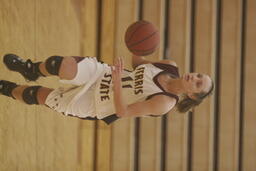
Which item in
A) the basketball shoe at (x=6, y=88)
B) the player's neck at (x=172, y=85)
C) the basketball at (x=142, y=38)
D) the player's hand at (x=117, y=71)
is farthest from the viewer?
the basketball shoe at (x=6, y=88)

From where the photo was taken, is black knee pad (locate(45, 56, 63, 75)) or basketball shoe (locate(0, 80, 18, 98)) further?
basketball shoe (locate(0, 80, 18, 98))

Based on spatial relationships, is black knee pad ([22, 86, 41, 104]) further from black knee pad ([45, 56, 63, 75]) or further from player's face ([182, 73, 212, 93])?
player's face ([182, 73, 212, 93])

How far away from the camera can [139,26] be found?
2.86 m

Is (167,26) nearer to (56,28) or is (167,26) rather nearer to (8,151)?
(56,28)

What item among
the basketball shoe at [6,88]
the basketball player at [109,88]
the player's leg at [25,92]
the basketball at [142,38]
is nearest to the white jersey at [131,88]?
the basketball player at [109,88]

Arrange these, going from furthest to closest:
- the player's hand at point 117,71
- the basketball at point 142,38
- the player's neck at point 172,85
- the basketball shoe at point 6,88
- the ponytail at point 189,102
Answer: the basketball shoe at point 6,88, the basketball at point 142,38, the ponytail at point 189,102, the player's neck at point 172,85, the player's hand at point 117,71

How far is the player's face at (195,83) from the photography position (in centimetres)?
257

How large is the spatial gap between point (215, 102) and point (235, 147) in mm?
623

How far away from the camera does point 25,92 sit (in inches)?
114

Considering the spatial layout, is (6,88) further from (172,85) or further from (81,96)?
(172,85)

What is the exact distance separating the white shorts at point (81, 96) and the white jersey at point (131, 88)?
2.1 inches

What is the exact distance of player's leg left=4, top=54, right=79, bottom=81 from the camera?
2615 mm

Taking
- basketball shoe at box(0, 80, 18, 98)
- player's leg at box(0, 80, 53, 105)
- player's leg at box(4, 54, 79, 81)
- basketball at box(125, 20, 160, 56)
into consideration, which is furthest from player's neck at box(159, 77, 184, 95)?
basketball shoe at box(0, 80, 18, 98)

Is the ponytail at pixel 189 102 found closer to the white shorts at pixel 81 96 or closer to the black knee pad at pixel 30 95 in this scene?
the white shorts at pixel 81 96
